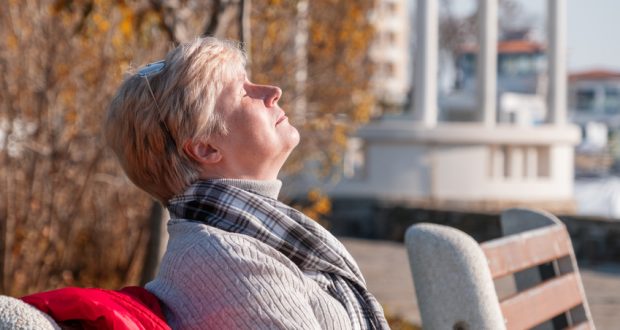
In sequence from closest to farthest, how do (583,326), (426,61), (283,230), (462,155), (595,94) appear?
(283,230) < (583,326) < (462,155) < (426,61) < (595,94)

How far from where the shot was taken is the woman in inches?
75.4

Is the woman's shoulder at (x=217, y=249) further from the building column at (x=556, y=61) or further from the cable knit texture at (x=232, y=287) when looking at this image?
the building column at (x=556, y=61)

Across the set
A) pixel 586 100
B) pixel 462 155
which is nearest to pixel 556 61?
pixel 462 155

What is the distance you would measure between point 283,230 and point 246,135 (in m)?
0.20

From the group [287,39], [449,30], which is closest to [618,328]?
[287,39]

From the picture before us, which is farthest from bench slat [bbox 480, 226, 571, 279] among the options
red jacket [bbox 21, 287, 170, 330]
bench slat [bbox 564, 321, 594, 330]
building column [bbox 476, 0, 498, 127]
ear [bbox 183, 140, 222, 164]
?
building column [bbox 476, 0, 498, 127]

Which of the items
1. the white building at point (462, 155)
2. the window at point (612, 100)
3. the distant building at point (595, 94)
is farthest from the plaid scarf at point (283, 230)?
the window at point (612, 100)

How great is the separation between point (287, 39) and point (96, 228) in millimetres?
1927

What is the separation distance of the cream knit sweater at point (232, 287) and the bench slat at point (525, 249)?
846 millimetres

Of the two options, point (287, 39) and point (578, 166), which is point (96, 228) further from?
point (578, 166)

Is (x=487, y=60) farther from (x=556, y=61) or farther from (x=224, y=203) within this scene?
(x=224, y=203)

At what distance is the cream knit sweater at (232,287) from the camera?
190cm

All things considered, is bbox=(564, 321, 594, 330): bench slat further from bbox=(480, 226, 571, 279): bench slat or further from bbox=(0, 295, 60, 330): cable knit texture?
bbox=(0, 295, 60, 330): cable knit texture

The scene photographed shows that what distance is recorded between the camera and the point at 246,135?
2.12m
